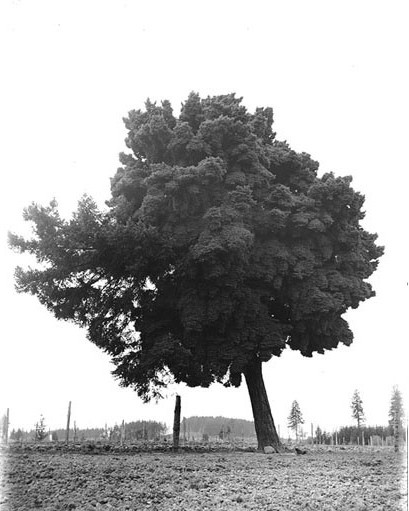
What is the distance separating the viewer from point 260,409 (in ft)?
71.9

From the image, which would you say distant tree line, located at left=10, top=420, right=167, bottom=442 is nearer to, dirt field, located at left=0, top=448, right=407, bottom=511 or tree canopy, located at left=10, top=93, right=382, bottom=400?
tree canopy, located at left=10, top=93, right=382, bottom=400

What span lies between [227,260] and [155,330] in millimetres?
4164

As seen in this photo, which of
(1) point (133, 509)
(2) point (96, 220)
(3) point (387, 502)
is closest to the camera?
(1) point (133, 509)

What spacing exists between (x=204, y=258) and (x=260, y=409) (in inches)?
271

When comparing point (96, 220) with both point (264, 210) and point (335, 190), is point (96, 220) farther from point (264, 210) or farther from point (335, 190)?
point (335, 190)

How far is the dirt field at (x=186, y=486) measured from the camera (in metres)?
9.09

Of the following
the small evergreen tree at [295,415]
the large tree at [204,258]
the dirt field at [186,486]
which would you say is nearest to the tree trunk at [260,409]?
the large tree at [204,258]

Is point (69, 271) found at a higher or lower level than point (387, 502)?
higher

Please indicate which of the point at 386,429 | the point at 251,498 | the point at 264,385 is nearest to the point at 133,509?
the point at 251,498

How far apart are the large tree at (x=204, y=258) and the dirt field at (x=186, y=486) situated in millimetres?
6692

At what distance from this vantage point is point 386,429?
213 ft

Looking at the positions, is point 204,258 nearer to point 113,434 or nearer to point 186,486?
point 186,486

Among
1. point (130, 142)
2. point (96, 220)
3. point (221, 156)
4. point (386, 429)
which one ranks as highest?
point (130, 142)

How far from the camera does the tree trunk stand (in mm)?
21422
